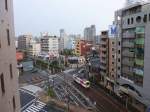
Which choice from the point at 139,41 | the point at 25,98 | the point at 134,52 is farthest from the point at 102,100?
the point at 25,98

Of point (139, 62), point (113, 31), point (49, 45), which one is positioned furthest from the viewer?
point (49, 45)

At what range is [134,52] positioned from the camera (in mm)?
40594

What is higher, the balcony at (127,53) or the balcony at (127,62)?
the balcony at (127,53)

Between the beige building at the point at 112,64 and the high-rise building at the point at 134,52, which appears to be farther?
the beige building at the point at 112,64

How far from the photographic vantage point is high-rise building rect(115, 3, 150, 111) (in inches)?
1444

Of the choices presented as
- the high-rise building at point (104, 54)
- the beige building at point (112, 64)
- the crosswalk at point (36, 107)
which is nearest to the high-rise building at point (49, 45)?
the high-rise building at point (104, 54)

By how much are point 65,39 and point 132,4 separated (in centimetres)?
11070

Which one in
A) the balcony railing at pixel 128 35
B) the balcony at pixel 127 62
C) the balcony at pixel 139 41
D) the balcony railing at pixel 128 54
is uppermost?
the balcony railing at pixel 128 35

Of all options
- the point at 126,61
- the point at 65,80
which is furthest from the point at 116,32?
the point at 65,80

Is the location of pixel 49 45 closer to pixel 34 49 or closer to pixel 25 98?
pixel 34 49

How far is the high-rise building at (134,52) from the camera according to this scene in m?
36.7

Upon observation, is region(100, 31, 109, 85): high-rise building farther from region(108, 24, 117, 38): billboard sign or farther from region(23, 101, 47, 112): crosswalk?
region(23, 101, 47, 112): crosswalk

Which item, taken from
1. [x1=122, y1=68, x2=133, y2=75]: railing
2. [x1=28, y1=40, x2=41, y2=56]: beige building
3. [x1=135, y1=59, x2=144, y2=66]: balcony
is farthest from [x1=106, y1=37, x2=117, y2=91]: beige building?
[x1=28, y1=40, x2=41, y2=56]: beige building

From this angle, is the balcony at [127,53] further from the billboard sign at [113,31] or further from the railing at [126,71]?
the billboard sign at [113,31]
